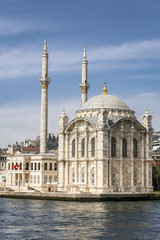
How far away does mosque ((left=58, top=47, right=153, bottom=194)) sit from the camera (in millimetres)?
79438

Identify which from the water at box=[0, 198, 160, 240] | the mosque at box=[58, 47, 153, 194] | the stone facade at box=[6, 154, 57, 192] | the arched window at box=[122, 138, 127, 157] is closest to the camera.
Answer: the water at box=[0, 198, 160, 240]

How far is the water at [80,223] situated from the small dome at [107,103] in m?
28.5

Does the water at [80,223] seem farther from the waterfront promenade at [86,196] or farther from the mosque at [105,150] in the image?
the mosque at [105,150]

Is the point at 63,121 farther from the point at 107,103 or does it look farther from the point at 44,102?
the point at 107,103

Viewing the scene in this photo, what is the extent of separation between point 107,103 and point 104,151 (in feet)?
33.6

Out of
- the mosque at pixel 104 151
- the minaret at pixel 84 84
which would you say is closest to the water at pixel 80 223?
the mosque at pixel 104 151

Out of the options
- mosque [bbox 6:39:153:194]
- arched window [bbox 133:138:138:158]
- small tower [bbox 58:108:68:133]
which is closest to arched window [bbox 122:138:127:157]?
mosque [bbox 6:39:153:194]

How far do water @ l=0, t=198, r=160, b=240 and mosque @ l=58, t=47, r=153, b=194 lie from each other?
20882 mm

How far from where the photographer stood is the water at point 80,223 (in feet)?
131

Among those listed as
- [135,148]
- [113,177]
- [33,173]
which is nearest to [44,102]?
[33,173]

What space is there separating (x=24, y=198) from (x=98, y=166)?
1306 cm

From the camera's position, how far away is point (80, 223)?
45.7 m

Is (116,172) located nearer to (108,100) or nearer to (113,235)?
(108,100)

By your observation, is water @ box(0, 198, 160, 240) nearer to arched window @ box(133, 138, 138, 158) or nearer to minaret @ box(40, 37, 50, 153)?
arched window @ box(133, 138, 138, 158)
